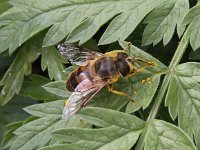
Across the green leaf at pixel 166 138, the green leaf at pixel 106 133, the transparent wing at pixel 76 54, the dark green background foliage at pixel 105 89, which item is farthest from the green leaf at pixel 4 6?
the green leaf at pixel 166 138

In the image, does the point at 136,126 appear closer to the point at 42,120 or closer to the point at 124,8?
the point at 42,120

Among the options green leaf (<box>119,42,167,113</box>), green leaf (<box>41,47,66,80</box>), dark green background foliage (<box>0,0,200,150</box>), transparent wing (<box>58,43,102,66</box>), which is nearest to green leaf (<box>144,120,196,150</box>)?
dark green background foliage (<box>0,0,200,150</box>)

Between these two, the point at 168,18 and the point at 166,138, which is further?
the point at 168,18

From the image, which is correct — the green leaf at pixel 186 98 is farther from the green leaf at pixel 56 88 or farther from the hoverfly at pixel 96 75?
the green leaf at pixel 56 88

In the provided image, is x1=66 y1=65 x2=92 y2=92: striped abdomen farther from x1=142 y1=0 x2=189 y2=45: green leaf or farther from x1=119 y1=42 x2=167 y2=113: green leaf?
x1=142 y1=0 x2=189 y2=45: green leaf

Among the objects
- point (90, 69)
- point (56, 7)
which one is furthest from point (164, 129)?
point (56, 7)

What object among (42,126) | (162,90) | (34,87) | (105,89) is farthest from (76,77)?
(34,87)

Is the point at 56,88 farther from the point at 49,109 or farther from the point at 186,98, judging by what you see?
the point at 186,98
